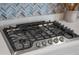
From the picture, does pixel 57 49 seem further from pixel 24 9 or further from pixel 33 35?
pixel 24 9

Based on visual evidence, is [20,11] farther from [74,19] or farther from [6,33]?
[74,19]

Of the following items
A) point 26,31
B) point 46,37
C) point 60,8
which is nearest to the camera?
point 46,37

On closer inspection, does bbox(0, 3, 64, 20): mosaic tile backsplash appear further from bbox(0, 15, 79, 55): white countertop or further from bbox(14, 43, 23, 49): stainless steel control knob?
bbox(14, 43, 23, 49): stainless steel control knob

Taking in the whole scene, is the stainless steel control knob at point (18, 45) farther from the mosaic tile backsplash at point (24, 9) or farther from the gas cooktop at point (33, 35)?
the mosaic tile backsplash at point (24, 9)

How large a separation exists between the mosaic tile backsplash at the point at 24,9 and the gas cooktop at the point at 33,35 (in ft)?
0.45

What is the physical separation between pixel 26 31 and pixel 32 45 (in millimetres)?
262

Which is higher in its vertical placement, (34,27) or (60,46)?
(34,27)

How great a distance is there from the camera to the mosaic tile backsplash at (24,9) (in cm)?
131

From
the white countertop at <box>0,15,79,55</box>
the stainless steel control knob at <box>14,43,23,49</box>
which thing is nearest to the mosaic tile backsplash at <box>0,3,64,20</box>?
the white countertop at <box>0,15,79,55</box>

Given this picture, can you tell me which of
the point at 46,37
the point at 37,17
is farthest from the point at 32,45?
the point at 37,17

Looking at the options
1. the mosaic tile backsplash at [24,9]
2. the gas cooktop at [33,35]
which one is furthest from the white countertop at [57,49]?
the mosaic tile backsplash at [24,9]

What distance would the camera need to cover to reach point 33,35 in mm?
1119

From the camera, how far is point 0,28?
124 cm

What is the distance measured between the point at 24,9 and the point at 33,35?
1.29 ft
